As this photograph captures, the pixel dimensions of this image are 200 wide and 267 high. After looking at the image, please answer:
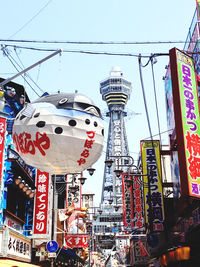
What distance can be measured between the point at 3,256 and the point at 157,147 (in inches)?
455

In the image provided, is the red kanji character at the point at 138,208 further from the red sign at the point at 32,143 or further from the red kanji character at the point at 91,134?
the red sign at the point at 32,143

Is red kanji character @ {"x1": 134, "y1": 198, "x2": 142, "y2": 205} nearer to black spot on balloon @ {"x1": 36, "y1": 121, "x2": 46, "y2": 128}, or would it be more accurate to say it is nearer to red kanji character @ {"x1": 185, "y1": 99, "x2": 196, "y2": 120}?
red kanji character @ {"x1": 185, "y1": 99, "x2": 196, "y2": 120}

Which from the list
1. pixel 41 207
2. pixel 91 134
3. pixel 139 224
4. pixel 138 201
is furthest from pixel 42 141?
pixel 138 201

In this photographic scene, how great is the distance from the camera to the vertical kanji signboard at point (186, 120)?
423 inches

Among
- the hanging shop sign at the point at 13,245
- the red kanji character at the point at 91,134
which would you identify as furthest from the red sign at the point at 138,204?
the red kanji character at the point at 91,134

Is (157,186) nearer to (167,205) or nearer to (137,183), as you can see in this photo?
(167,205)

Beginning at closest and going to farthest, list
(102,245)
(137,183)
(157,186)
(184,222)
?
(184,222), (157,186), (137,183), (102,245)

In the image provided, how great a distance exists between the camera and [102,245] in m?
130

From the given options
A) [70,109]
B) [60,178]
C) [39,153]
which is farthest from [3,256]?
[60,178]

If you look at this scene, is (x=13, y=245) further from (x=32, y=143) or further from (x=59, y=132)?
(x=59, y=132)

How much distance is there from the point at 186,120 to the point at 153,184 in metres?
9.09

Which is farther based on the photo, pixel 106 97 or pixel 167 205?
pixel 106 97

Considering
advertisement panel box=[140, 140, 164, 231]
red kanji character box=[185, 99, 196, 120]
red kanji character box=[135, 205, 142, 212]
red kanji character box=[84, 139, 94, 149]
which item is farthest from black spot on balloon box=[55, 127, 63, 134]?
red kanji character box=[135, 205, 142, 212]

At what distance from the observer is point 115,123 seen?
15612cm
